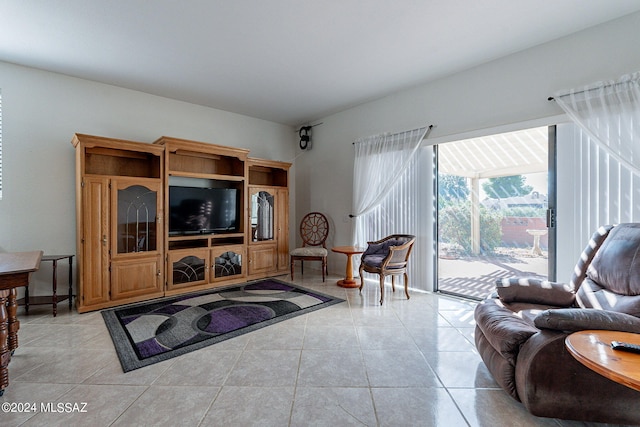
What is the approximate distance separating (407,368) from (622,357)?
1229 mm

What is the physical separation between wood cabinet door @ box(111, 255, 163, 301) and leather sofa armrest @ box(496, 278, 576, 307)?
3852 mm

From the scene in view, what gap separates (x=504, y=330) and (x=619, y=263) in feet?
3.32

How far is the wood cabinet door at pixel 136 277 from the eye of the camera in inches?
131

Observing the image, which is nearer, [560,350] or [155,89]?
[560,350]

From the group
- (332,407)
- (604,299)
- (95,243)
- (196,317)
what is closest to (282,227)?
(196,317)

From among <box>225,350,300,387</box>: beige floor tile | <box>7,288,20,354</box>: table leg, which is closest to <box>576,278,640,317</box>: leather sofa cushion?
<box>225,350,300,387</box>: beige floor tile

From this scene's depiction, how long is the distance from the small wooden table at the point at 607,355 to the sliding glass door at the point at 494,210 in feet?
6.14

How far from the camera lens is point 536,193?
10.3 feet

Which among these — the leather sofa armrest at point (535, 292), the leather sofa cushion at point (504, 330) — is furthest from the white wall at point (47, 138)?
the leather sofa armrest at point (535, 292)

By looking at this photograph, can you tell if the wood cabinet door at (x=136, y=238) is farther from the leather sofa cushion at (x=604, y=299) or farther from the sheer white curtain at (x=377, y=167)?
the leather sofa cushion at (x=604, y=299)

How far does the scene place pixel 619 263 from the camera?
6.20 feet

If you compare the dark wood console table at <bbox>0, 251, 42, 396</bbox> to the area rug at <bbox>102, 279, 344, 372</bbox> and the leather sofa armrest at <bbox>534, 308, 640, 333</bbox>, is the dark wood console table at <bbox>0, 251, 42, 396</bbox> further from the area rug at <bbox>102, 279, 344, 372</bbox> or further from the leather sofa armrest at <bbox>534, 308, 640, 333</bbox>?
the leather sofa armrest at <bbox>534, 308, 640, 333</bbox>

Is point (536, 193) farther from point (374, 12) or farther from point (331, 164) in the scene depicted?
point (331, 164)

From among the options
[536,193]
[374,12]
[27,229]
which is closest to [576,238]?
[536,193]
